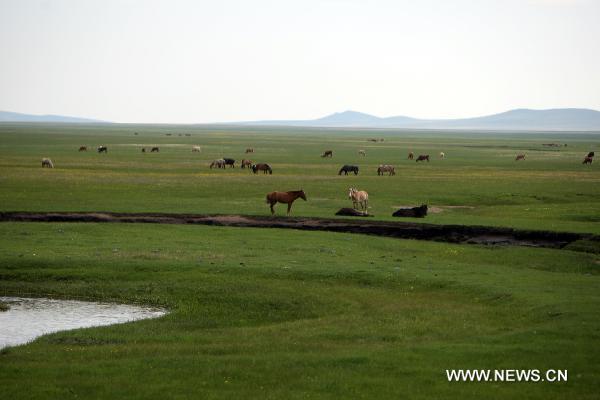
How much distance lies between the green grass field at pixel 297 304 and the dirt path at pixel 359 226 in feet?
5.03

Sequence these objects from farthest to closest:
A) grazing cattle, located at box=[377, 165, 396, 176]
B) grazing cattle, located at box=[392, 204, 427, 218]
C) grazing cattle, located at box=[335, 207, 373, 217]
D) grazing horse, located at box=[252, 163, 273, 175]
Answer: grazing cattle, located at box=[377, 165, 396, 176] < grazing horse, located at box=[252, 163, 273, 175] < grazing cattle, located at box=[335, 207, 373, 217] < grazing cattle, located at box=[392, 204, 427, 218]

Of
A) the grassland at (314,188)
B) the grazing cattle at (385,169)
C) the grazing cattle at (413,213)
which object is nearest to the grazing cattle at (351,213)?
the grassland at (314,188)

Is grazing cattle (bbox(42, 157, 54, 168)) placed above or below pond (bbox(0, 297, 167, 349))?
above

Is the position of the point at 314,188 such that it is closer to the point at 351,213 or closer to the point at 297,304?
the point at 351,213

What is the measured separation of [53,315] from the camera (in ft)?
70.2

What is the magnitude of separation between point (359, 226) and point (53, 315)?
16995 millimetres

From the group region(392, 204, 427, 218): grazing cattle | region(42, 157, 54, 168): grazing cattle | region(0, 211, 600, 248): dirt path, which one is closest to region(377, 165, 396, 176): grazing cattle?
region(42, 157, 54, 168): grazing cattle

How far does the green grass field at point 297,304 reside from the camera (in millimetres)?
14359

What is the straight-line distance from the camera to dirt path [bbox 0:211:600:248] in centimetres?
3256

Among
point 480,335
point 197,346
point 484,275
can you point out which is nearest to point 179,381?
point 197,346

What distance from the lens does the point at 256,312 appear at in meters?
21.7

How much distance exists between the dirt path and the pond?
535 inches

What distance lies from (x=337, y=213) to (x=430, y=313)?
18833 millimetres

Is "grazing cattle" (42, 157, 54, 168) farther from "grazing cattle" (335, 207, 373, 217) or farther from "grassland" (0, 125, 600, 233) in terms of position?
"grazing cattle" (335, 207, 373, 217)
